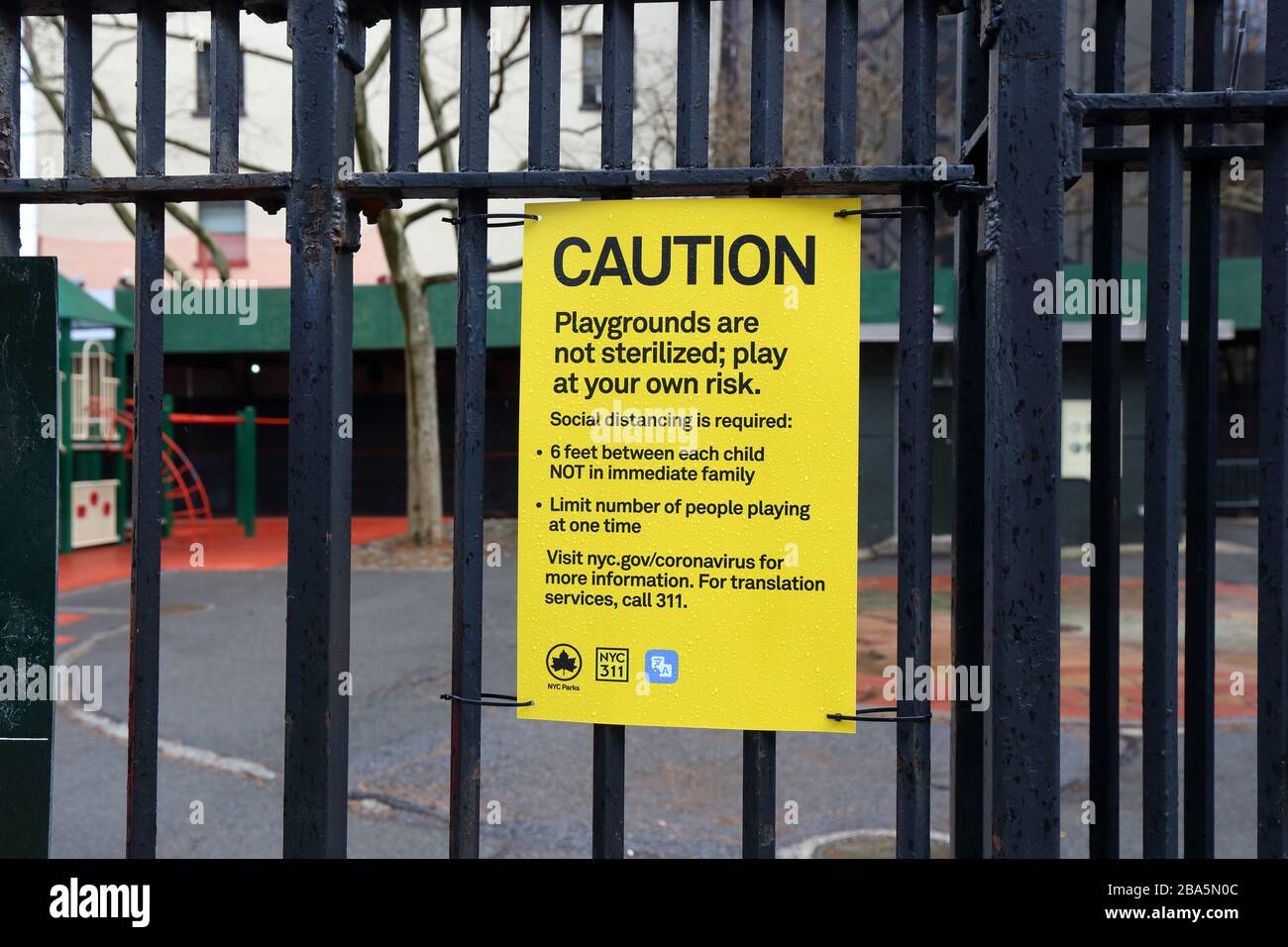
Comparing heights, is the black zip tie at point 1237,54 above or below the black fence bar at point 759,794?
above

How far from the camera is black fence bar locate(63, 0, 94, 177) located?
8.04 feet

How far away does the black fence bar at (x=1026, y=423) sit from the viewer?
2.20 m

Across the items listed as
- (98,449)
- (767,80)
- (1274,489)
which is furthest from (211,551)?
(1274,489)

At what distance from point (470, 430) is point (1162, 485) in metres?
1.59

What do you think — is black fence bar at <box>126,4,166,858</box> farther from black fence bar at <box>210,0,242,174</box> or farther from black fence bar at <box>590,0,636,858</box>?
black fence bar at <box>590,0,636,858</box>

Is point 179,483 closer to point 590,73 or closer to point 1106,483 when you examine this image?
point 590,73

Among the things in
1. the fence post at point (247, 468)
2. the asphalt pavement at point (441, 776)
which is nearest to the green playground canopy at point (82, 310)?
the fence post at point (247, 468)

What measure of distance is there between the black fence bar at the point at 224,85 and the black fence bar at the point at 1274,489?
93.2 inches

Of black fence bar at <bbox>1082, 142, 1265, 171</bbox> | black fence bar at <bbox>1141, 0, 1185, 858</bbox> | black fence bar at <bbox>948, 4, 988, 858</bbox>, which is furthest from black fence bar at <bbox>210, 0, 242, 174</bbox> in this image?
black fence bar at <bbox>1141, 0, 1185, 858</bbox>

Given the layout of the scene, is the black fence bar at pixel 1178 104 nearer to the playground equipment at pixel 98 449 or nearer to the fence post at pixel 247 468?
the playground equipment at pixel 98 449

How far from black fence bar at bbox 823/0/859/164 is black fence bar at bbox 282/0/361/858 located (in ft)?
3.70

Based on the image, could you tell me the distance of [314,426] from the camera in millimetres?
2385
